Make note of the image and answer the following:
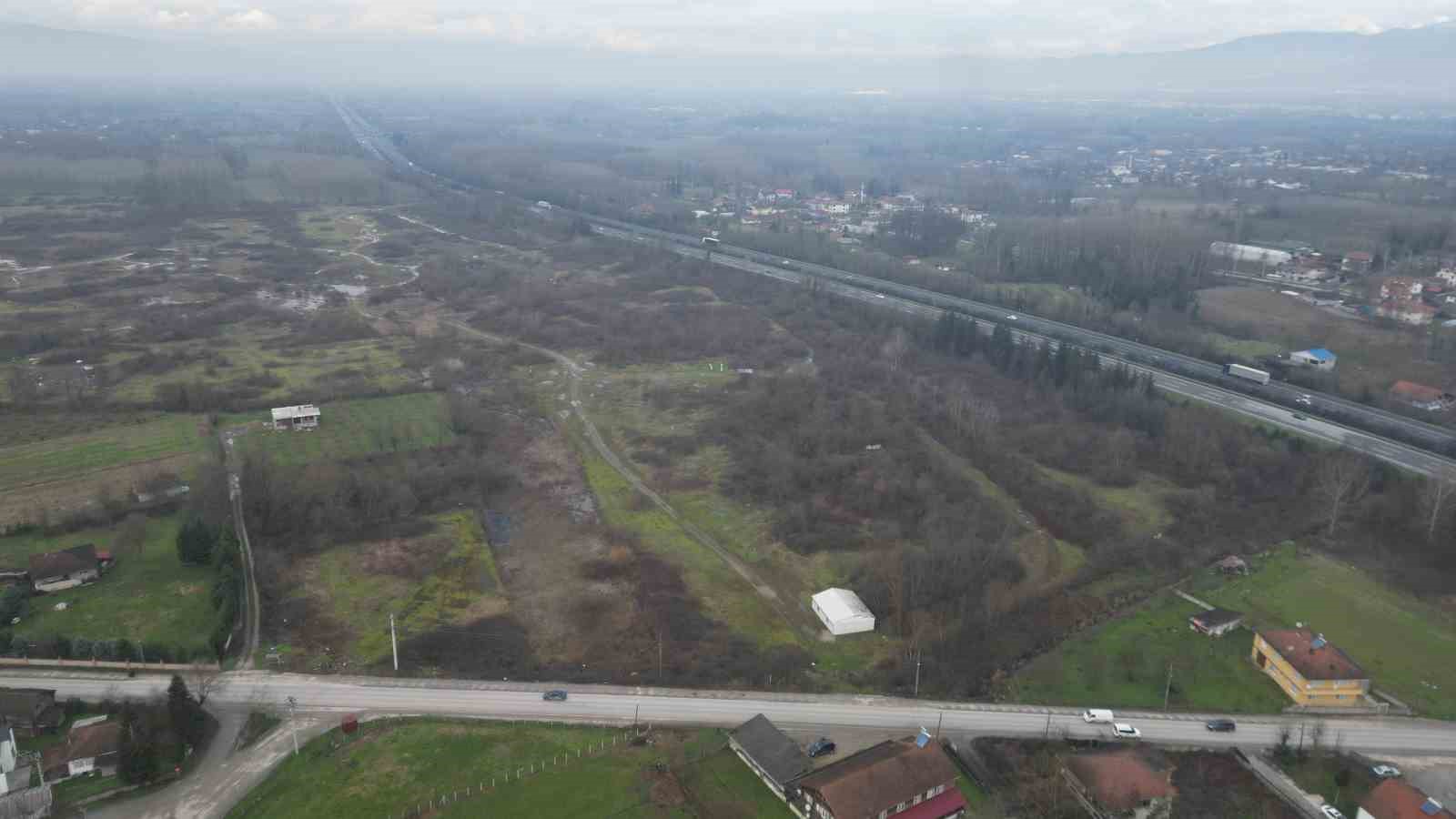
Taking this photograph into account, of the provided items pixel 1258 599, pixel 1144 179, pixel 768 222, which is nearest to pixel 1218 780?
pixel 1258 599

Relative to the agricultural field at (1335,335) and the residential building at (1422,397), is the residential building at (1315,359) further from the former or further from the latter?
the residential building at (1422,397)

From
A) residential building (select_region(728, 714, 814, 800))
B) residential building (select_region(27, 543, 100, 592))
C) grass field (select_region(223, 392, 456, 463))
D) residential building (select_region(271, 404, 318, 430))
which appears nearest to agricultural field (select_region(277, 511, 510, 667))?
residential building (select_region(27, 543, 100, 592))

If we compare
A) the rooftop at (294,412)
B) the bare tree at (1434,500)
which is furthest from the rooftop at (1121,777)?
the rooftop at (294,412)

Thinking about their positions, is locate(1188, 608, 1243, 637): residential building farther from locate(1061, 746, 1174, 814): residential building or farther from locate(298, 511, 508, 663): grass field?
locate(298, 511, 508, 663): grass field

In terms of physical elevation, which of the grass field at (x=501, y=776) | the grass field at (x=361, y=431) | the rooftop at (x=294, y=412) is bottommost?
the grass field at (x=501, y=776)

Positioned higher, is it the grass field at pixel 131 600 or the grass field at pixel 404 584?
the grass field at pixel 131 600

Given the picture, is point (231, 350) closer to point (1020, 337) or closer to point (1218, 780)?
point (1020, 337)

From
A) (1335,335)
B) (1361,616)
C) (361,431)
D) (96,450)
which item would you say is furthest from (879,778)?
(1335,335)
